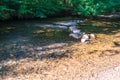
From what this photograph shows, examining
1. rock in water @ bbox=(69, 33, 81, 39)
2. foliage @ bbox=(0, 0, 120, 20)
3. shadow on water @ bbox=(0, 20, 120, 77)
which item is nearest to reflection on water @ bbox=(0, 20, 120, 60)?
shadow on water @ bbox=(0, 20, 120, 77)

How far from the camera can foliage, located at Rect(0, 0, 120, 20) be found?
14.4m

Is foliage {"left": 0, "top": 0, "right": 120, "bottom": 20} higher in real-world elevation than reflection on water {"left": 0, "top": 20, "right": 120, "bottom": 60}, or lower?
higher

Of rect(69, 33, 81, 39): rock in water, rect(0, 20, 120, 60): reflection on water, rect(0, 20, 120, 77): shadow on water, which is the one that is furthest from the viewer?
rect(69, 33, 81, 39): rock in water

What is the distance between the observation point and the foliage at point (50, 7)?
1443 centimetres

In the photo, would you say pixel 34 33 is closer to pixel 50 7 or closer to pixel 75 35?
pixel 75 35

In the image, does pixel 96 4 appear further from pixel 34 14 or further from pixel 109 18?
pixel 34 14

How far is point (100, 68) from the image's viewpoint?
345 inches

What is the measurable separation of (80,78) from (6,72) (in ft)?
6.98

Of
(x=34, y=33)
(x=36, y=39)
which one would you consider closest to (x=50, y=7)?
(x=34, y=33)

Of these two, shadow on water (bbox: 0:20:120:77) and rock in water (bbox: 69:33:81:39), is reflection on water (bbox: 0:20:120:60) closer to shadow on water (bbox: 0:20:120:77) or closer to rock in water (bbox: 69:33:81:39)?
shadow on water (bbox: 0:20:120:77)

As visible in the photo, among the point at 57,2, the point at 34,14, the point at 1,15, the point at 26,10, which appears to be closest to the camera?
the point at 1,15

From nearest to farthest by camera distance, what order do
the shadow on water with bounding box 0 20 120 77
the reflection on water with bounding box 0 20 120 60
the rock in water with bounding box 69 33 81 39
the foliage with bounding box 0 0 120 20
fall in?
the shadow on water with bounding box 0 20 120 77 < the reflection on water with bounding box 0 20 120 60 < the rock in water with bounding box 69 33 81 39 < the foliage with bounding box 0 0 120 20

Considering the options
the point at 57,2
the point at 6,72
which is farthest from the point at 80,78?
the point at 57,2

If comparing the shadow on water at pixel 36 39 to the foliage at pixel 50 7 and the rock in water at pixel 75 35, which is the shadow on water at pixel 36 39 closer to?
the rock in water at pixel 75 35
